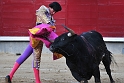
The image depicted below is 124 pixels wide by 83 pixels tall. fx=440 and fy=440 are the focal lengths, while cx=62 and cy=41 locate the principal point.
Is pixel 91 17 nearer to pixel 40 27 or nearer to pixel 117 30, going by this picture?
pixel 117 30

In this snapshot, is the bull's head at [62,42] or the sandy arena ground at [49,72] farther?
the sandy arena ground at [49,72]

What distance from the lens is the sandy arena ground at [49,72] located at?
659 centimetres

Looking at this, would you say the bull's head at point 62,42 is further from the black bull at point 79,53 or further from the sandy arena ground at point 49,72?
the sandy arena ground at point 49,72

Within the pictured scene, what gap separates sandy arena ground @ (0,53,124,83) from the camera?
659cm

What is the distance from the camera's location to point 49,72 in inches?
290

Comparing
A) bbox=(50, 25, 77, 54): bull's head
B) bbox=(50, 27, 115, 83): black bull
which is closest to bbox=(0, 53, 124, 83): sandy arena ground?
bbox=(50, 27, 115, 83): black bull

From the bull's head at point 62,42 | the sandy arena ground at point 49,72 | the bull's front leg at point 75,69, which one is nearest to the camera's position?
the bull's head at point 62,42

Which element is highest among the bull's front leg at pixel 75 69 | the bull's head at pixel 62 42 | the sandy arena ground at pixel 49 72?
the bull's head at pixel 62 42

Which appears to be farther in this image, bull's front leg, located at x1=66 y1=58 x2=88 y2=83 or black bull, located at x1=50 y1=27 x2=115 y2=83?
bull's front leg, located at x1=66 y1=58 x2=88 y2=83

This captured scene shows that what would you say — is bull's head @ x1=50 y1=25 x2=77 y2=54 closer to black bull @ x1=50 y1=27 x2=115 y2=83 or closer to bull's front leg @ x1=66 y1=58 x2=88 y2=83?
black bull @ x1=50 y1=27 x2=115 y2=83

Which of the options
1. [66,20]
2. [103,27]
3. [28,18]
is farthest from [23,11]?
[103,27]

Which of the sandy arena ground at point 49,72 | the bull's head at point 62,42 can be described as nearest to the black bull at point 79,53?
the bull's head at point 62,42

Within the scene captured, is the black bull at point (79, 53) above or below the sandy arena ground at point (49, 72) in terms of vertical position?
above

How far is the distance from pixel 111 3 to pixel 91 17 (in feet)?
1.78
